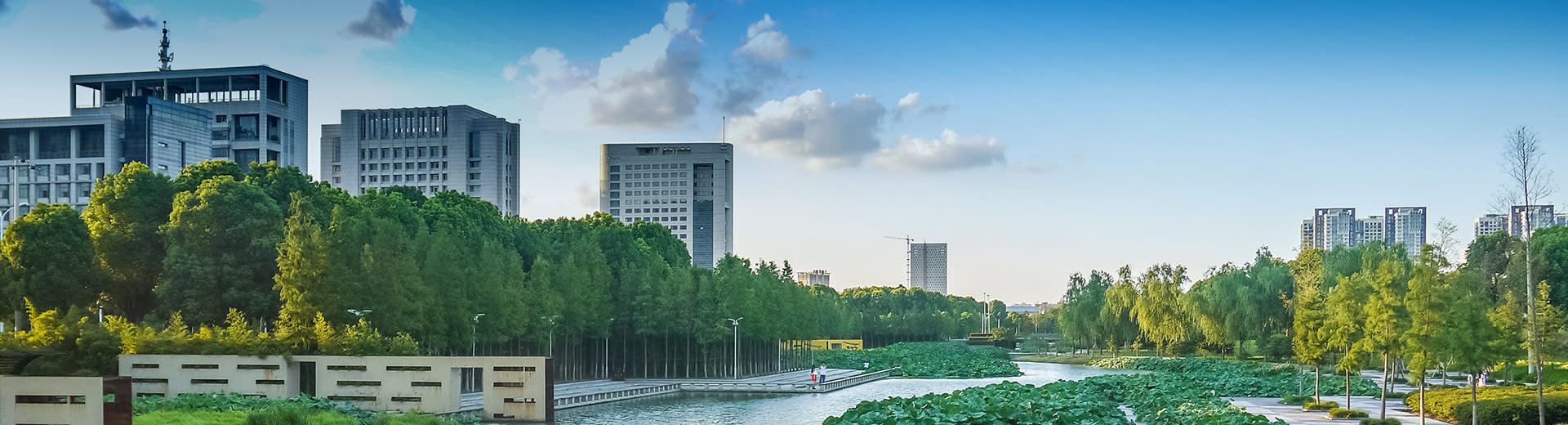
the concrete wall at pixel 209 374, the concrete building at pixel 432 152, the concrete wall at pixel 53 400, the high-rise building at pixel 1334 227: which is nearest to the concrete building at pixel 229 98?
the concrete building at pixel 432 152

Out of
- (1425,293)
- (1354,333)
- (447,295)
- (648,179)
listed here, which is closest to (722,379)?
(447,295)

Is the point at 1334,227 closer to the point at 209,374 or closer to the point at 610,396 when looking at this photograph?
the point at 610,396

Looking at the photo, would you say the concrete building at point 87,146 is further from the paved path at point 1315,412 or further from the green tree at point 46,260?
the paved path at point 1315,412

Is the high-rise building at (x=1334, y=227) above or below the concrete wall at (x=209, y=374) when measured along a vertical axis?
above

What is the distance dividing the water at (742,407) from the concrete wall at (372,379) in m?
1.95

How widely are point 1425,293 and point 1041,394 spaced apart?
31.6 feet

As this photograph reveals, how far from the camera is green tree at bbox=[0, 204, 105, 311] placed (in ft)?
135

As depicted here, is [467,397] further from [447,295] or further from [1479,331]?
[1479,331]

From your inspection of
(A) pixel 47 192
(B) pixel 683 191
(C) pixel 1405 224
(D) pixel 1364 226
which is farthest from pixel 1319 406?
(D) pixel 1364 226

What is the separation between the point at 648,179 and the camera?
175m

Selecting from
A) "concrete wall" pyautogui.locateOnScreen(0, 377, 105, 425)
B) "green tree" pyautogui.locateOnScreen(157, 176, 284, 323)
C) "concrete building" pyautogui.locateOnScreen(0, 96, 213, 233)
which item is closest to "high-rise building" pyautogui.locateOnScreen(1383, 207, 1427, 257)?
"concrete building" pyautogui.locateOnScreen(0, 96, 213, 233)

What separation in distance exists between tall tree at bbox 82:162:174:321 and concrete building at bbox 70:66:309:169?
44660 mm

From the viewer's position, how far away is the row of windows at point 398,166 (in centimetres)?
12362

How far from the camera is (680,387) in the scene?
2159 inches
